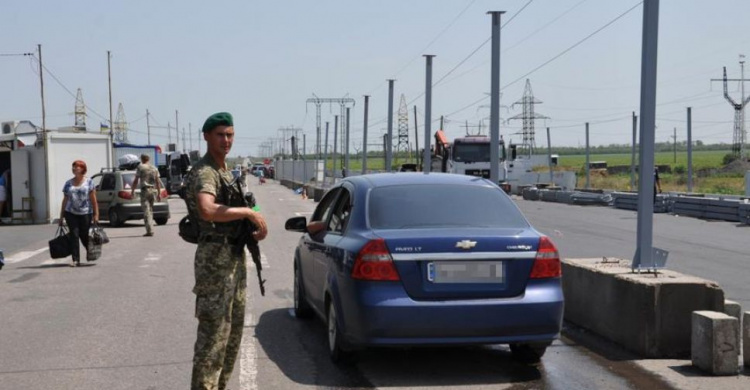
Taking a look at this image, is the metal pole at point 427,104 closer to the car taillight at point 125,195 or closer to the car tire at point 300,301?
the car taillight at point 125,195

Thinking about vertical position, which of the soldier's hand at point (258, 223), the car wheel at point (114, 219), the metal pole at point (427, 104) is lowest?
the car wheel at point (114, 219)

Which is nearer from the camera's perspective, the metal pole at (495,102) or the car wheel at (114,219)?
the metal pole at (495,102)

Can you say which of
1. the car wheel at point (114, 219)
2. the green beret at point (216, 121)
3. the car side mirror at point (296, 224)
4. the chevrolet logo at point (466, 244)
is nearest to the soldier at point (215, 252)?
the green beret at point (216, 121)

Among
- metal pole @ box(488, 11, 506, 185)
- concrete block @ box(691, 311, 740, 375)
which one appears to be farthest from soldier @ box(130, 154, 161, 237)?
concrete block @ box(691, 311, 740, 375)

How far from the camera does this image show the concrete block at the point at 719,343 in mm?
6430

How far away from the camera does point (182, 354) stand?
7.54m

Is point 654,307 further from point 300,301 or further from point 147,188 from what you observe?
Answer: point 147,188

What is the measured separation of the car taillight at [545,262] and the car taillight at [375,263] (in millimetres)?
1080

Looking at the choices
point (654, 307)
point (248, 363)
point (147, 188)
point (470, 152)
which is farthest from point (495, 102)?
point (470, 152)

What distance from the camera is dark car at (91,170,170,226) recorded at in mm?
24219

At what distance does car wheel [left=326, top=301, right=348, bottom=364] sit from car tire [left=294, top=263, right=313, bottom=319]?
1.84m

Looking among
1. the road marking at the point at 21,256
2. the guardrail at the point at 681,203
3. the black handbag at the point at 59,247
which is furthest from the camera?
the guardrail at the point at 681,203

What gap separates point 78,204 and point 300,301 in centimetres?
635

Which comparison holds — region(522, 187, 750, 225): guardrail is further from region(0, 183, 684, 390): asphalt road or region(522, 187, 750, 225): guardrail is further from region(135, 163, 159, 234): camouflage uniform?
region(0, 183, 684, 390): asphalt road
